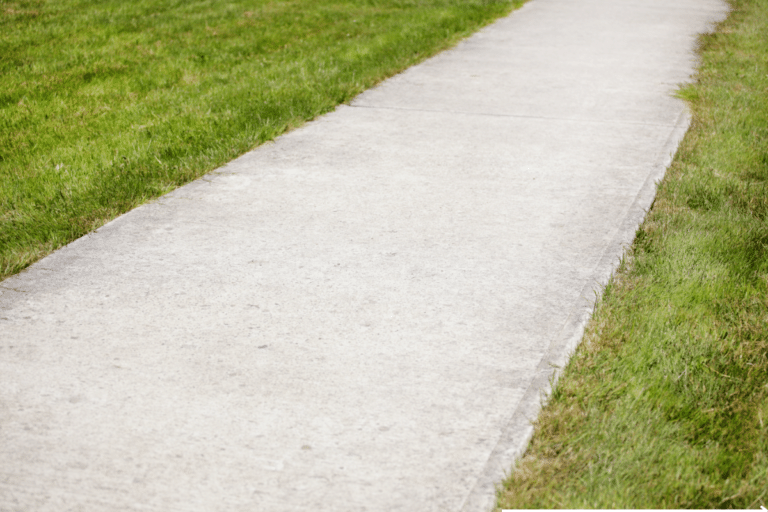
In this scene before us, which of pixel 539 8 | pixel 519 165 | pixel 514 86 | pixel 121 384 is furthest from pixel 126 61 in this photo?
pixel 539 8

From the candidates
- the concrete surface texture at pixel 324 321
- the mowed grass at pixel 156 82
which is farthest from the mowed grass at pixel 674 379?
the mowed grass at pixel 156 82

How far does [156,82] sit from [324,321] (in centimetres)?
478

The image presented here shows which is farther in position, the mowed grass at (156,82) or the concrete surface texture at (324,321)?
the mowed grass at (156,82)

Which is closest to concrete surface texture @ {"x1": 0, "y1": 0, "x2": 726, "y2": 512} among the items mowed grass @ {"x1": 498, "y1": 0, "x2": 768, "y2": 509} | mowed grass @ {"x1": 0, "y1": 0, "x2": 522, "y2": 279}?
mowed grass @ {"x1": 498, "y1": 0, "x2": 768, "y2": 509}

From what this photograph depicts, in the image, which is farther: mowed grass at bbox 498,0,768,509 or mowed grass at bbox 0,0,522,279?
mowed grass at bbox 0,0,522,279

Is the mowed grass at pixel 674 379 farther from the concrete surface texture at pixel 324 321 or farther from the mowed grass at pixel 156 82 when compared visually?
the mowed grass at pixel 156 82

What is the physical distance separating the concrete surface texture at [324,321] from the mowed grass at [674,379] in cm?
13

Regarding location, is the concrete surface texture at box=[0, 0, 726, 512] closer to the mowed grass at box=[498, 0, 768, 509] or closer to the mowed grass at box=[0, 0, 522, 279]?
the mowed grass at box=[498, 0, 768, 509]

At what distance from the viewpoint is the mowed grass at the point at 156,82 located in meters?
4.49

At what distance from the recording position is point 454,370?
9.18 ft

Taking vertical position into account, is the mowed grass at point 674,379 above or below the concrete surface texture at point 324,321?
below

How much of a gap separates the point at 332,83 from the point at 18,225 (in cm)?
338

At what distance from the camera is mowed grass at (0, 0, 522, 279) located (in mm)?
4492

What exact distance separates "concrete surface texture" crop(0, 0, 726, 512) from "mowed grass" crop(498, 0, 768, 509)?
13 cm
